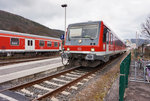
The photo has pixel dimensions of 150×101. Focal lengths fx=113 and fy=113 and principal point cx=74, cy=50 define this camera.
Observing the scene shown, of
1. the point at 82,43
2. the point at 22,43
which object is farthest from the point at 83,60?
the point at 22,43

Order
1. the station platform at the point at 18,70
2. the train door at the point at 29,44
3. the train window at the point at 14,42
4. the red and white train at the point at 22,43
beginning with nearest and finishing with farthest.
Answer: the station platform at the point at 18,70, the red and white train at the point at 22,43, the train window at the point at 14,42, the train door at the point at 29,44

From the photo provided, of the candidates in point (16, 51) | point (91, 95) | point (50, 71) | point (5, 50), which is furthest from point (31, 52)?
point (91, 95)

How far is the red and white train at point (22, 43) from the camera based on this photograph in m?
12.4

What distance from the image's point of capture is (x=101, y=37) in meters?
6.69

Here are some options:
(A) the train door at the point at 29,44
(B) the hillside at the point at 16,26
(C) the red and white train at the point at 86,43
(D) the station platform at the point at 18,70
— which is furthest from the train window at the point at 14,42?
(B) the hillside at the point at 16,26

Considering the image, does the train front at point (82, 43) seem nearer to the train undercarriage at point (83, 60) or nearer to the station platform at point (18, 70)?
the train undercarriage at point (83, 60)

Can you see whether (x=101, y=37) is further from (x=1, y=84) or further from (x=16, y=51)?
(x=16, y=51)

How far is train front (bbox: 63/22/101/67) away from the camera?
667 centimetres

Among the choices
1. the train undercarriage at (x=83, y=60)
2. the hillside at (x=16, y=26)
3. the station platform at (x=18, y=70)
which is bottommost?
the station platform at (x=18, y=70)

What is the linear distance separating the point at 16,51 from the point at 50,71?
27.9ft

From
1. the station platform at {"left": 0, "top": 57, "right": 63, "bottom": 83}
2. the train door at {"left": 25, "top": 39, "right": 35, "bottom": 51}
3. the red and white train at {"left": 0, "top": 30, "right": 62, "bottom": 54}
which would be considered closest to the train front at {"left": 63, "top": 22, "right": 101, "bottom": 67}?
the station platform at {"left": 0, "top": 57, "right": 63, "bottom": 83}

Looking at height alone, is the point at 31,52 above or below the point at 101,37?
below

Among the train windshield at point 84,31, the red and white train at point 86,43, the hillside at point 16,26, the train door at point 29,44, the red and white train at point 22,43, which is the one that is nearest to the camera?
the red and white train at point 86,43

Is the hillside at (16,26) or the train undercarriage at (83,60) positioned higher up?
the hillside at (16,26)
